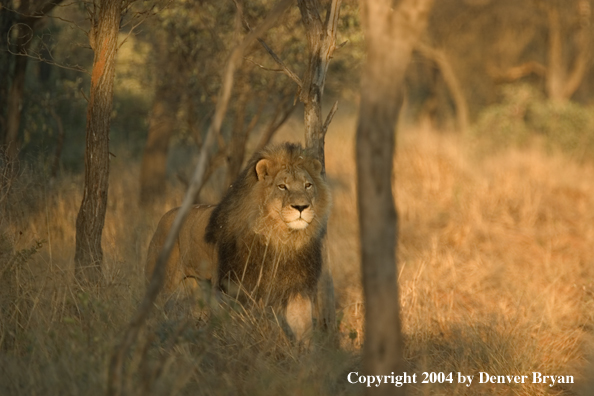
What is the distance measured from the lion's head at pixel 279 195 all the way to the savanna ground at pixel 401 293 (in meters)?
0.77

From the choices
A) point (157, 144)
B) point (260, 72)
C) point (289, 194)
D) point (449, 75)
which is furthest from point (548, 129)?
point (289, 194)

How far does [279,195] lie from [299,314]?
0.94 meters

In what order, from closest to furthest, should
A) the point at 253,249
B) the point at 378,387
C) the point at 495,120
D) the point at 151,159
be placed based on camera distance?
the point at 378,387 → the point at 253,249 → the point at 151,159 → the point at 495,120

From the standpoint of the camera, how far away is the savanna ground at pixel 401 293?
4328mm

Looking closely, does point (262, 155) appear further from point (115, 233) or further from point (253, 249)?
point (115, 233)

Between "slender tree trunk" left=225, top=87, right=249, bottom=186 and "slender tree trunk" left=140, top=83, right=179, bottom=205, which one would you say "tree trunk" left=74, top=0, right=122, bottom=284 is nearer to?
"slender tree trunk" left=225, top=87, right=249, bottom=186

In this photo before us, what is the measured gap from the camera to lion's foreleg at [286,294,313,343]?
222 inches

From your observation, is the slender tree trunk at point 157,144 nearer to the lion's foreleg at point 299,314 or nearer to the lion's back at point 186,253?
the lion's back at point 186,253

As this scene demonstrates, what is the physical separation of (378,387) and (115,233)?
496 centimetres

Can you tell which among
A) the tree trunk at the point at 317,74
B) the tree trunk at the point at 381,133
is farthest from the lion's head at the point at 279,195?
the tree trunk at the point at 381,133

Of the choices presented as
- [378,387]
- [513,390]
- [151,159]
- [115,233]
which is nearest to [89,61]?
[151,159]

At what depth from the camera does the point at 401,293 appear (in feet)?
24.0

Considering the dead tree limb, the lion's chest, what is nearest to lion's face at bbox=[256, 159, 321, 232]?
the lion's chest

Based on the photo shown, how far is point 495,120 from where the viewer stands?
59.2 feet
